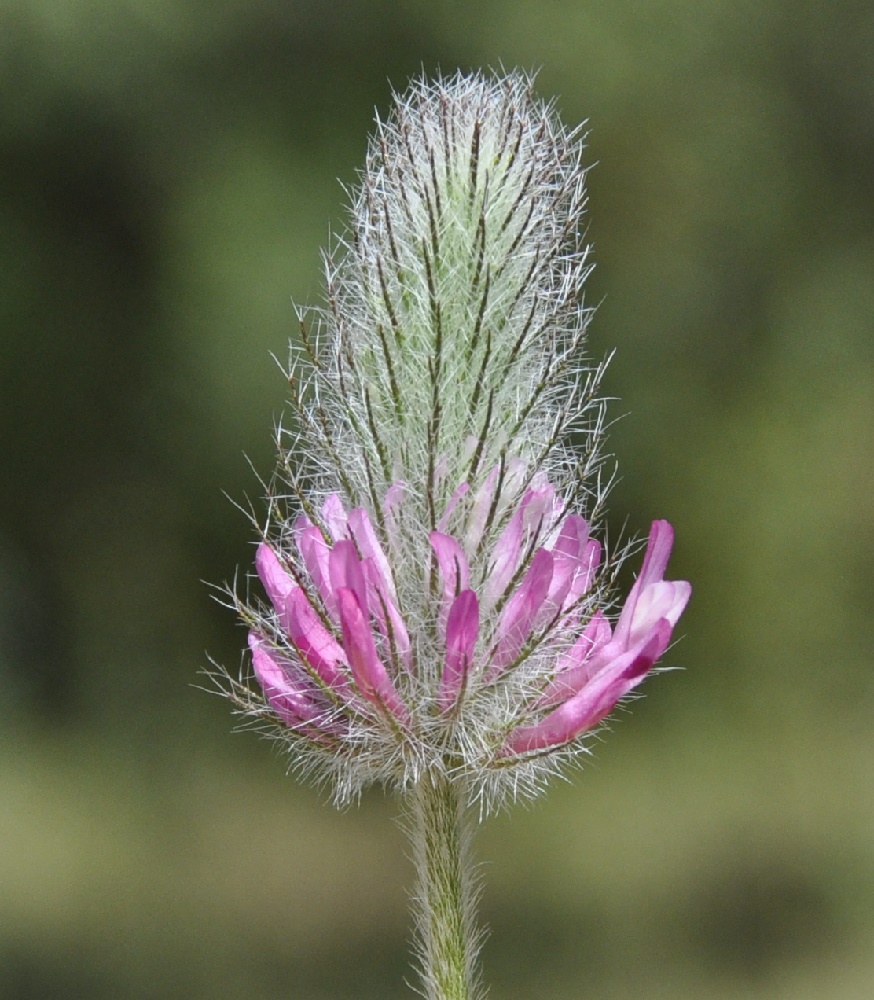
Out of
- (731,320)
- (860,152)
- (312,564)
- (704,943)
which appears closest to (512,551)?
(312,564)

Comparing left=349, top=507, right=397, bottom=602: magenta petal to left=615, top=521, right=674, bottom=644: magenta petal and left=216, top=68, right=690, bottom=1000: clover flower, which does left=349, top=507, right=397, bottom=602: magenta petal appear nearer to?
left=216, top=68, right=690, bottom=1000: clover flower

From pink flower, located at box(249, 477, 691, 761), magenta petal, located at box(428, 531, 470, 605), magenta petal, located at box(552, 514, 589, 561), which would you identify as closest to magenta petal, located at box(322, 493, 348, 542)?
pink flower, located at box(249, 477, 691, 761)

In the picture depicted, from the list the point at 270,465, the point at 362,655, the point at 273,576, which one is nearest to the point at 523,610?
the point at 362,655

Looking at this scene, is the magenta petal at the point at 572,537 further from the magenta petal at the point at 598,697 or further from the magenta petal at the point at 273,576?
the magenta petal at the point at 273,576

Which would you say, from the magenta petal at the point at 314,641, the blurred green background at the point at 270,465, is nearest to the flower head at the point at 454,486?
the magenta petal at the point at 314,641

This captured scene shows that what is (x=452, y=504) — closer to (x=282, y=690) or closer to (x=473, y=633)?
(x=473, y=633)

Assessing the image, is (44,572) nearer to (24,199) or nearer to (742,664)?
(24,199)
